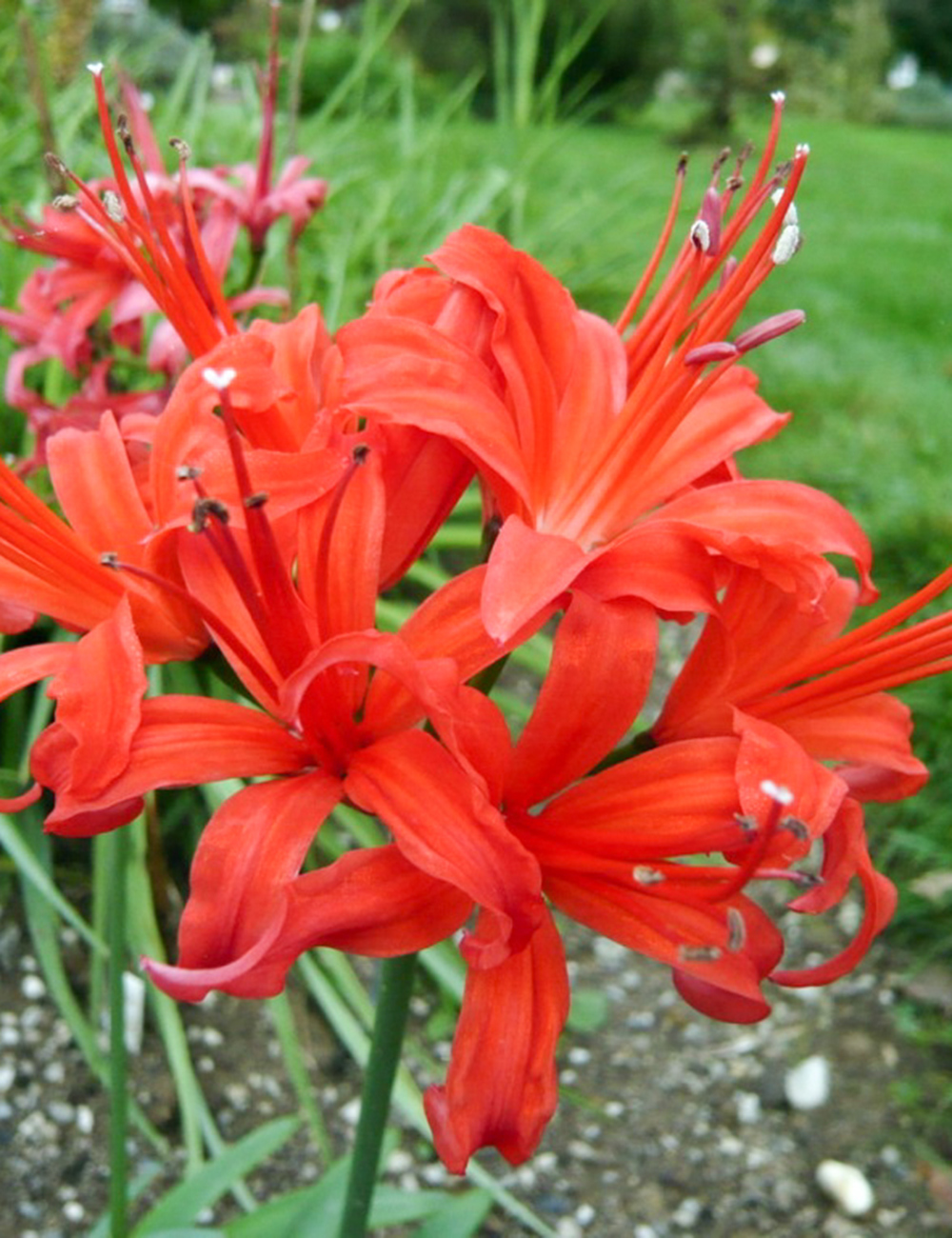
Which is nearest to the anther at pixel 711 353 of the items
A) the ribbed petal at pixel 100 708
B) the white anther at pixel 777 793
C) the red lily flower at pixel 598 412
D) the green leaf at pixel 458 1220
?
the red lily flower at pixel 598 412

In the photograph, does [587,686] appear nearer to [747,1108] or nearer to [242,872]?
[242,872]

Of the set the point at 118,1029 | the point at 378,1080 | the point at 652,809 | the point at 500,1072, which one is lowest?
the point at 118,1029

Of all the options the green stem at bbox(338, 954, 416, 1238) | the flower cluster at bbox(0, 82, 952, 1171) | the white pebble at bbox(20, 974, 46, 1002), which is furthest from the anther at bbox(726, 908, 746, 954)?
the white pebble at bbox(20, 974, 46, 1002)

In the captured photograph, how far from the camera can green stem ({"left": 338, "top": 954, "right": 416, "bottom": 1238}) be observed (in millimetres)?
911

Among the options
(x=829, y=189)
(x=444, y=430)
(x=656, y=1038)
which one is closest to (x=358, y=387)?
(x=444, y=430)

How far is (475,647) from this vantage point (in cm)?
79

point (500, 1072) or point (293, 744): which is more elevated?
point (293, 744)

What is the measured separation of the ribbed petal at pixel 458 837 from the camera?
2.31 ft

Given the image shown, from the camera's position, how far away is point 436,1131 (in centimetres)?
77

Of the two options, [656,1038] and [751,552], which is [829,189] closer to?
[656,1038]

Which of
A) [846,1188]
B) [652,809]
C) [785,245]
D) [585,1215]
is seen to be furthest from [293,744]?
[846,1188]

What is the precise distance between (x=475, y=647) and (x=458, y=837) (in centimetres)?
13

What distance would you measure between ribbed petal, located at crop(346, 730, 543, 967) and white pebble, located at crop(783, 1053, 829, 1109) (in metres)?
1.48

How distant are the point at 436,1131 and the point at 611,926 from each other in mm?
147
